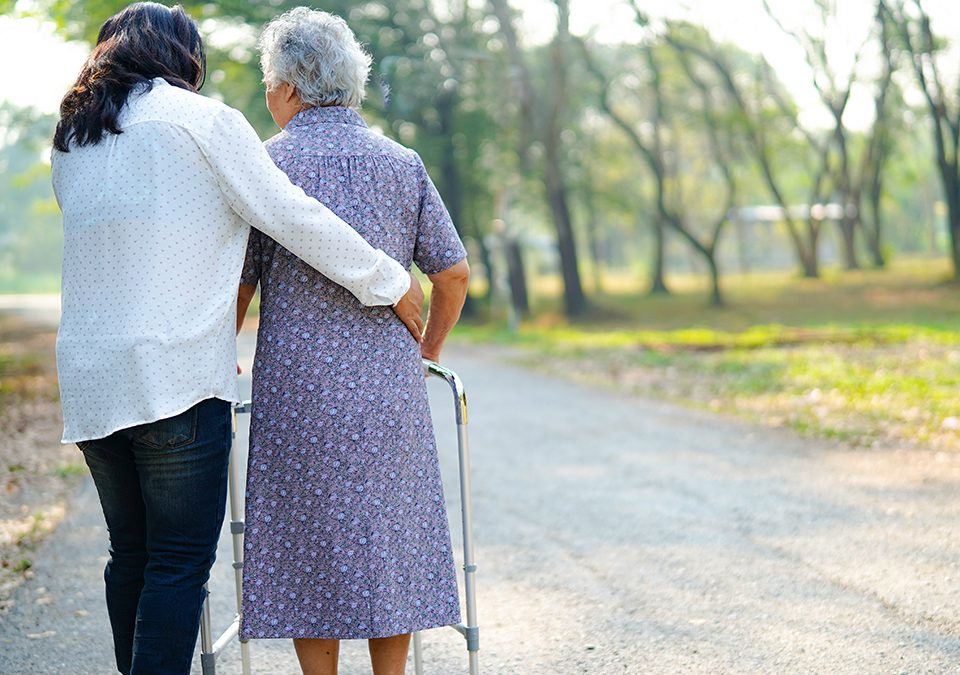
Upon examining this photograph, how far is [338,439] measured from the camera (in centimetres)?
295

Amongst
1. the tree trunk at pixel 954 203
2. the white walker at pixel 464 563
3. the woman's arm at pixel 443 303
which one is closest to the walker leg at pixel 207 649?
the white walker at pixel 464 563

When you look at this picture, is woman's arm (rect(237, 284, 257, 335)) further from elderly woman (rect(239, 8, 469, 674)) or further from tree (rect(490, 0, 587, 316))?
tree (rect(490, 0, 587, 316))

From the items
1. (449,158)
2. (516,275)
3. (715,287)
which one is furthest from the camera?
(715,287)

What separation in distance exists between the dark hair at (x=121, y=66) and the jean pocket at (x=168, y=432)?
2.16 feet

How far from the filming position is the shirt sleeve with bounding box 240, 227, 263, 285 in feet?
10.0

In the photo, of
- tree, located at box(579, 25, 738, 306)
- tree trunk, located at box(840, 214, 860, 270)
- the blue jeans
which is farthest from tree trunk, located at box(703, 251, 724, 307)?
the blue jeans

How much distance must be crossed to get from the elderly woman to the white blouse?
19 cm

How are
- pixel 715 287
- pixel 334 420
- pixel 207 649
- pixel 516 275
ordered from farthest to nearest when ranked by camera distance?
pixel 715 287 → pixel 516 275 → pixel 207 649 → pixel 334 420

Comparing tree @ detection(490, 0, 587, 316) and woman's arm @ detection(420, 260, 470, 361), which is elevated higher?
tree @ detection(490, 0, 587, 316)

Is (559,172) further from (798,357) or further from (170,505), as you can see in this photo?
(170,505)

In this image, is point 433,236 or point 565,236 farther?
point 565,236

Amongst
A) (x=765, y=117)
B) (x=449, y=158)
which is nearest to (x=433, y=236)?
(x=449, y=158)

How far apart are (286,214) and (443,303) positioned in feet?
1.90

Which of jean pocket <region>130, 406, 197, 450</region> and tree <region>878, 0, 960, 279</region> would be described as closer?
jean pocket <region>130, 406, 197, 450</region>
